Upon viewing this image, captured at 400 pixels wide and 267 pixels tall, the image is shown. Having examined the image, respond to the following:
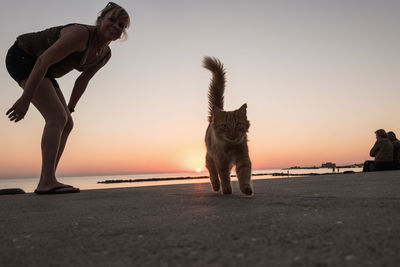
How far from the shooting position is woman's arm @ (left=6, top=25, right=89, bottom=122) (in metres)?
3.72

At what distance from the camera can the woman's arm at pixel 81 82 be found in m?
5.06

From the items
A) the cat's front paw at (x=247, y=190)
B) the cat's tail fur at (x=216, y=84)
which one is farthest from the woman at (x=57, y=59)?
the cat's front paw at (x=247, y=190)

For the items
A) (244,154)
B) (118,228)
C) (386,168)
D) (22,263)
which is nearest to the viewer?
(22,263)

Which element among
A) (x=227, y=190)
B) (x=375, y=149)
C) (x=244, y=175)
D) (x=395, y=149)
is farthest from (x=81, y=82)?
(x=395, y=149)

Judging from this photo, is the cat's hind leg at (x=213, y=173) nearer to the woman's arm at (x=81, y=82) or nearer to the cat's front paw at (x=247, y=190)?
the cat's front paw at (x=247, y=190)

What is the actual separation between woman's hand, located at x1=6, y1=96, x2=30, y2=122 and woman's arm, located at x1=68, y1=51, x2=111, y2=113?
4.51 feet

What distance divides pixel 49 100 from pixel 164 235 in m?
3.30

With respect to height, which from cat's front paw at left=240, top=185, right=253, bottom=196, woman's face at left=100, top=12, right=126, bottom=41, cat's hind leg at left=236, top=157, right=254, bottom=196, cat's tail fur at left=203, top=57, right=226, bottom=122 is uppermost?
woman's face at left=100, top=12, right=126, bottom=41

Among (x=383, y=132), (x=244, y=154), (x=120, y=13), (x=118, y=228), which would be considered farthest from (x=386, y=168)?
(x=118, y=228)

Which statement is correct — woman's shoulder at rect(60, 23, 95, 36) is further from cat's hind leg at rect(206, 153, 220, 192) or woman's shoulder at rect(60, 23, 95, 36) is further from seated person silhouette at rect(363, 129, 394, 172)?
seated person silhouette at rect(363, 129, 394, 172)

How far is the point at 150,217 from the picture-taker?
225cm

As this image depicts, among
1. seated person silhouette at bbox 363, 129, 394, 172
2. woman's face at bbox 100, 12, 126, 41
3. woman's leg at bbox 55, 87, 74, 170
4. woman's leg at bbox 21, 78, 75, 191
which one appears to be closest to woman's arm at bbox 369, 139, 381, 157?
seated person silhouette at bbox 363, 129, 394, 172

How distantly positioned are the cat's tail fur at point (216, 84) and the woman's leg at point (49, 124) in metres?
2.09

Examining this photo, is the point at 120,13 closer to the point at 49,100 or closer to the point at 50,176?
the point at 49,100
